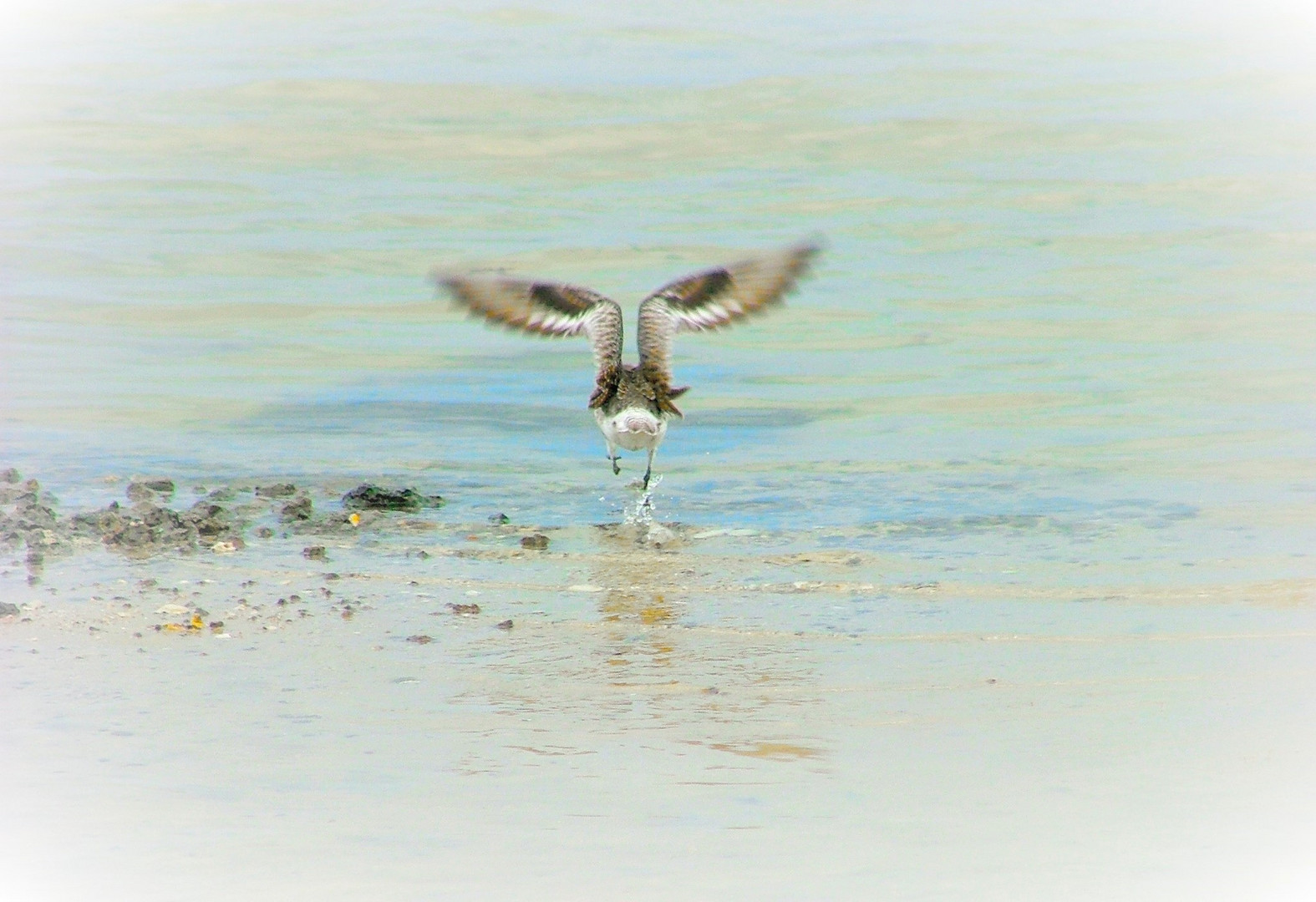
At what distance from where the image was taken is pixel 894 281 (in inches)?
667

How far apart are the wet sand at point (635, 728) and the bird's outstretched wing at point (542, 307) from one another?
244 cm

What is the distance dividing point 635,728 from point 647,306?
518 cm

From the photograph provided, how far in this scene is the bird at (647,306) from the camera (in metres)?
10.2

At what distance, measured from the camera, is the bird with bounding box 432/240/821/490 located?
33.6 feet

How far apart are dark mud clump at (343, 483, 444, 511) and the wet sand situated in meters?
0.88

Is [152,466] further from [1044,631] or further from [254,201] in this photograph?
[254,201]

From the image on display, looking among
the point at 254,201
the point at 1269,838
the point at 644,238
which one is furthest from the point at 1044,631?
the point at 254,201

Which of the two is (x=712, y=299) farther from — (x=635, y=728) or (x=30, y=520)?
(x=635, y=728)

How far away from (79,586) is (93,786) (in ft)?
7.71

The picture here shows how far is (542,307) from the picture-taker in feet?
34.2

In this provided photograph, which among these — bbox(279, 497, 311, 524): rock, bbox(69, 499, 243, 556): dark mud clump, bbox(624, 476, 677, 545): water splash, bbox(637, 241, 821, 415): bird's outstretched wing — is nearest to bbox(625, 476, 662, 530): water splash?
bbox(624, 476, 677, 545): water splash

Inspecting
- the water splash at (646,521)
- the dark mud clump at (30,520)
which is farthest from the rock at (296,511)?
the water splash at (646,521)

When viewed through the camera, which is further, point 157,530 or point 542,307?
point 542,307

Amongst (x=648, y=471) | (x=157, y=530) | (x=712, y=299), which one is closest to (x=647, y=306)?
(x=712, y=299)
